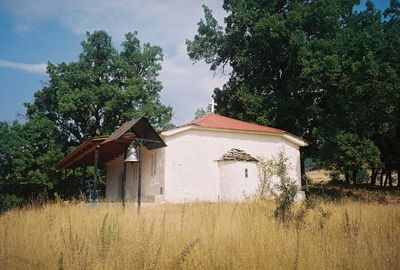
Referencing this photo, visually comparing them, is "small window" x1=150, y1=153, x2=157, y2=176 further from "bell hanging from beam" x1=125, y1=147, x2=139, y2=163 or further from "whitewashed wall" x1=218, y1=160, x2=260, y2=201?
"bell hanging from beam" x1=125, y1=147, x2=139, y2=163

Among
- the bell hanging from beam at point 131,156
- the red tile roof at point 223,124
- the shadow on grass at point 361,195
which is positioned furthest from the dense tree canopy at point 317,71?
the bell hanging from beam at point 131,156

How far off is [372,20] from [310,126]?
10377mm

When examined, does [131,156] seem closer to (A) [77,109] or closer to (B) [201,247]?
(B) [201,247]

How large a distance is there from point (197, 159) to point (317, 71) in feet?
38.6

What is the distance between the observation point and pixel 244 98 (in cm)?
3112

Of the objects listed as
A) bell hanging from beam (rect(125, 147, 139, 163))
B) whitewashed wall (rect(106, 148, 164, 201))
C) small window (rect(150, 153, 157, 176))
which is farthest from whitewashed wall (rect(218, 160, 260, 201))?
bell hanging from beam (rect(125, 147, 139, 163))

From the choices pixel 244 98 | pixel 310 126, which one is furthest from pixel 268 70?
pixel 310 126

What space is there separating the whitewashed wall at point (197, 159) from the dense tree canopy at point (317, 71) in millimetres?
6123

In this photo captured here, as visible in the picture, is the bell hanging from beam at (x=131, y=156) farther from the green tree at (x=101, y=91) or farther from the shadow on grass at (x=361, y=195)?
the green tree at (x=101, y=91)

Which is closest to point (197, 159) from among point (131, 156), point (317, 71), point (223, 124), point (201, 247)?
point (223, 124)

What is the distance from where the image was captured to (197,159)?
2208 centimetres

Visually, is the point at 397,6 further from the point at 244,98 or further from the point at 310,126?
the point at 244,98

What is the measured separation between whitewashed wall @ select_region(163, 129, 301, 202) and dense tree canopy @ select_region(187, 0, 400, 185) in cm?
612

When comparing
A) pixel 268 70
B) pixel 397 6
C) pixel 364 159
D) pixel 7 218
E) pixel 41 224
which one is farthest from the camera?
pixel 268 70
